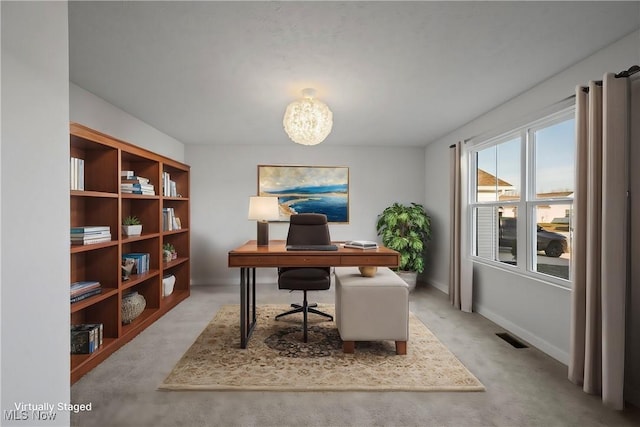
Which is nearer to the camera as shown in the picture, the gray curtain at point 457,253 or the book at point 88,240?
the book at point 88,240

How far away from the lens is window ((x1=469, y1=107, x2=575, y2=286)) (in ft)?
8.61

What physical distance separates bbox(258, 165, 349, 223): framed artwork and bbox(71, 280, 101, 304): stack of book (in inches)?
110

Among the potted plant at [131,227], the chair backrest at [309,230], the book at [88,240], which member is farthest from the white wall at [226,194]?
the book at [88,240]

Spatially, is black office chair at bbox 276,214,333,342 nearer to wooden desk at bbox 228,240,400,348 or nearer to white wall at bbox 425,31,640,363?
wooden desk at bbox 228,240,400,348

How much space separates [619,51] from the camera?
1998 mm

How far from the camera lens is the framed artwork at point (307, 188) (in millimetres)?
5078

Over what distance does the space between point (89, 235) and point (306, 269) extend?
1.81 m

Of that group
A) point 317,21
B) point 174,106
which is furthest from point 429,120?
point 174,106

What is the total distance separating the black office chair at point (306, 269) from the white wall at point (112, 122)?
2032mm

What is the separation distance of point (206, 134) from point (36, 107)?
340cm

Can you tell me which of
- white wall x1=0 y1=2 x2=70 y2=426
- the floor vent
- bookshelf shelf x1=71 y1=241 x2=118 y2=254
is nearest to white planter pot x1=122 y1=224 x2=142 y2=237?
bookshelf shelf x1=71 y1=241 x2=118 y2=254

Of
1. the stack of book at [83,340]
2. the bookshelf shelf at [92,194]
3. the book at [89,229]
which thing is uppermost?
the bookshelf shelf at [92,194]

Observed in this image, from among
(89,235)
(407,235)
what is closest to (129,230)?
(89,235)

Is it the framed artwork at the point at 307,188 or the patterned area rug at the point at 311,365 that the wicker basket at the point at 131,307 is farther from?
the framed artwork at the point at 307,188
